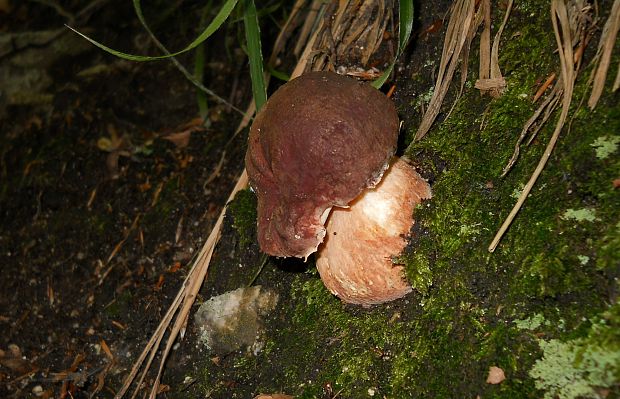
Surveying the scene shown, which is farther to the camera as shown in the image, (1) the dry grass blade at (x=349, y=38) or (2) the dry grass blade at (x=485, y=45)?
(1) the dry grass blade at (x=349, y=38)

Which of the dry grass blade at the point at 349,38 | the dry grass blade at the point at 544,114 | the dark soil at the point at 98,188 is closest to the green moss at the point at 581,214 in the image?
the dry grass blade at the point at 544,114

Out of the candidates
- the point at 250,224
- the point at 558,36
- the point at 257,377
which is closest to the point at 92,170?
the point at 250,224

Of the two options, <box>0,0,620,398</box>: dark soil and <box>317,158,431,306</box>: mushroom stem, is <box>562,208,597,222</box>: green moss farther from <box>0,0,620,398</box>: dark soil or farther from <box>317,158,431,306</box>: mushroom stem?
<box>317,158,431,306</box>: mushroom stem

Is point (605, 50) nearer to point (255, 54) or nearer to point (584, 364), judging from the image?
point (584, 364)

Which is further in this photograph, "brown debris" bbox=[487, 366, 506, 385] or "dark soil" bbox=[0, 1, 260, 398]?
"dark soil" bbox=[0, 1, 260, 398]

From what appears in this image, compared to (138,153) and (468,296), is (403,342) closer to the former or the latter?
(468,296)

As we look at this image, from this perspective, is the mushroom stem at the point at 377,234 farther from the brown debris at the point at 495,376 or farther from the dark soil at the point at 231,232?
the brown debris at the point at 495,376

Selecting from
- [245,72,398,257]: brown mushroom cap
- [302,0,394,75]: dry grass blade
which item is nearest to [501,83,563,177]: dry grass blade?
[245,72,398,257]: brown mushroom cap
